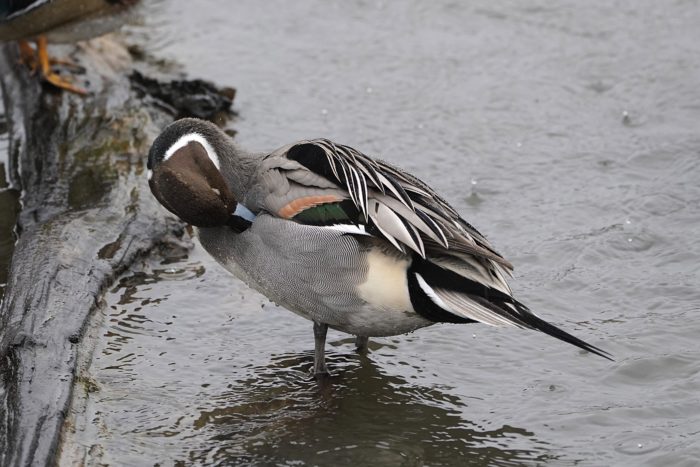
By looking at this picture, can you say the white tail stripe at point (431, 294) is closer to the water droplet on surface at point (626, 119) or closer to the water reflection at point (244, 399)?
the water reflection at point (244, 399)

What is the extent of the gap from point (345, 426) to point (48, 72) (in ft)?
12.9

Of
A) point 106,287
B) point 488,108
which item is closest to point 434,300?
point 106,287

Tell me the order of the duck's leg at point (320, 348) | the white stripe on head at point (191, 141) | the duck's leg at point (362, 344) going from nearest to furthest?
1. the white stripe on head at point (191, 141)
2. the duck's leg at point (320, 348)
3. the duck's leg at point (362, 344)

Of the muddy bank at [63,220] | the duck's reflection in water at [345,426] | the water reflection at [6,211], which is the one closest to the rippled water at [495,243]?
the duck's reflection in water at [345,426]

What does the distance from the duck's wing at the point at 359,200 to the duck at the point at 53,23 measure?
10.0 feet

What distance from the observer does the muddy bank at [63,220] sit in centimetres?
422

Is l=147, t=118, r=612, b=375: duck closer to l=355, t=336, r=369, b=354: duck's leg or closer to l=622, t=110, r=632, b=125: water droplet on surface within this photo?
l=355, t=336, r=369, b=354: duck's leg

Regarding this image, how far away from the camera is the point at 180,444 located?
4.42m

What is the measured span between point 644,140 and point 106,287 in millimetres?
3674

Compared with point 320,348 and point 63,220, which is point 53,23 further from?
point 320,348

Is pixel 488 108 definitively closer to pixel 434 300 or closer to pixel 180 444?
pixel 434 300

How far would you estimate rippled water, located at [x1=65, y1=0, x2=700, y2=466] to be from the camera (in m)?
4.51

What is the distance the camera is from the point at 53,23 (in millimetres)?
7324

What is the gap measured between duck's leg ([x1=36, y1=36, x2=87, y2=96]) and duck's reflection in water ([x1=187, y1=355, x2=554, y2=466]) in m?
3.09
